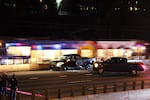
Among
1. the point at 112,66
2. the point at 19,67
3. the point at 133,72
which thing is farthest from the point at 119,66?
the point at 19,67

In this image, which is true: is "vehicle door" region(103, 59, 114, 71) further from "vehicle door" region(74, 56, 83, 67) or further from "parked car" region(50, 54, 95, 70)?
"vehicle door" region(74, 56, 83, 67)

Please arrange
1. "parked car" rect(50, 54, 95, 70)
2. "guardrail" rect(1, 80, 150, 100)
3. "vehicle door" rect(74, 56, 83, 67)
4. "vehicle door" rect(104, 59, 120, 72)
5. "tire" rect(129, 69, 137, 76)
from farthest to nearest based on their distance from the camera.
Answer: "vehicle door" rect(74, 56, 83, 67) → "parked car" rect(50, 54, 95, 70) → "tire" rect(129, 69, 137, 76) → "vehicle door" rect(104, 59, 120, 72) → "guardrail" rect(1, 80, 150, 100)

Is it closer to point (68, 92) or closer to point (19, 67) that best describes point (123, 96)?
point (68, 92)

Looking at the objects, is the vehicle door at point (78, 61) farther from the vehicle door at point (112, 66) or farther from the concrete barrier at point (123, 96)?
the concrete barrier at point (123, 96)

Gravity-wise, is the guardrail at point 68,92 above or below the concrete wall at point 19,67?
below

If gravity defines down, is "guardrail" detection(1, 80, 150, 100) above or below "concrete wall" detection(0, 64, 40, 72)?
below

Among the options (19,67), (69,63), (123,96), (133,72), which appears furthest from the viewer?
(69,63)

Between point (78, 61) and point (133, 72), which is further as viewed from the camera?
point (78, 61)

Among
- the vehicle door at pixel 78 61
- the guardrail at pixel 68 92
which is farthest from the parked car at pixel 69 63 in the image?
the guardrail at pixel 68 92

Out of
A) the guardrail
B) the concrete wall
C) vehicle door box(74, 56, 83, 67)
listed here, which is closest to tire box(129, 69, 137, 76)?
vehicle door box(74, 56, 83, 67)

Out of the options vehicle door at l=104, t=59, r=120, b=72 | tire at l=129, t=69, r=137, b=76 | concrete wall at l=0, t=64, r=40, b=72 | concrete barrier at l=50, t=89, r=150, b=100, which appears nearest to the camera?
concrete barrier at l=50, t=89, r=150, b=100
